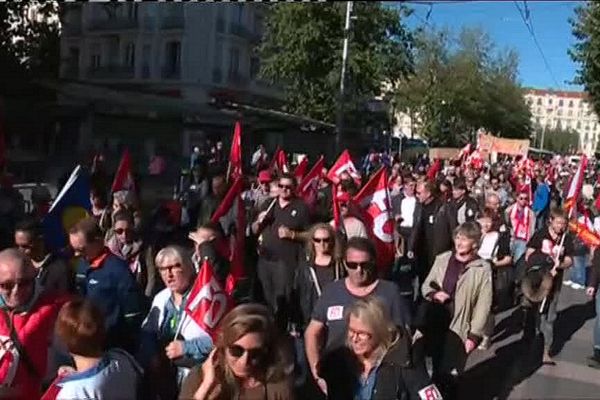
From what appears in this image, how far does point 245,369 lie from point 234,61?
28.2 m

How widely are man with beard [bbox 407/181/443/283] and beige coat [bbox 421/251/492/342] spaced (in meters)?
3.26

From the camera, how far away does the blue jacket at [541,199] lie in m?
15.2

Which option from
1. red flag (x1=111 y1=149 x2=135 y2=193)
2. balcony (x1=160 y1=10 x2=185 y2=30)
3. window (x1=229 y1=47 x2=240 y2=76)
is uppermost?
balcony (x1=160 y1=10 x2=185 y2=30)

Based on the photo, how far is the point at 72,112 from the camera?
78.8 ft

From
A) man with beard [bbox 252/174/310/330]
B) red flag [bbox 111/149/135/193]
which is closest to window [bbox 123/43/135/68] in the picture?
red flag [bbox 111/149/135/193]

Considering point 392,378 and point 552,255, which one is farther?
point 552,255

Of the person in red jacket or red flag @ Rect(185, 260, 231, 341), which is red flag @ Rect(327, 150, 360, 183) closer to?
red flag @ Rect(185, 260, 231, 341)

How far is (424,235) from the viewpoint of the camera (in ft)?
29.8

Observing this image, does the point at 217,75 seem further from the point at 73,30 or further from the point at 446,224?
the point at 446,224

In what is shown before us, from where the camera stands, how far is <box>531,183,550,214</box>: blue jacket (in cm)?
1519

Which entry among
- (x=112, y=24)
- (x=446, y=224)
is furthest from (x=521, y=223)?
(x=112, y=24)

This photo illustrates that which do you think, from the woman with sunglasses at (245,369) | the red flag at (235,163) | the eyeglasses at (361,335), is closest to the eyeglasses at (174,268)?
the eyeglasses at (361,335)

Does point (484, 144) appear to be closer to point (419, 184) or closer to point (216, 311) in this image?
point (419, 184)

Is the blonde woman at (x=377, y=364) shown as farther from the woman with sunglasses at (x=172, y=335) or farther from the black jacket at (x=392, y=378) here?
the woman with sunglasses at (x=172, y=335)
